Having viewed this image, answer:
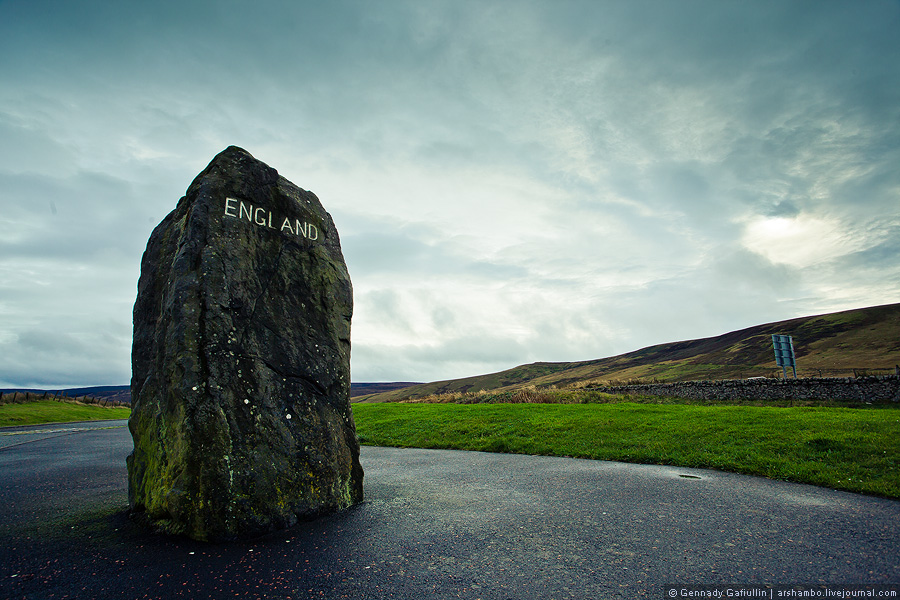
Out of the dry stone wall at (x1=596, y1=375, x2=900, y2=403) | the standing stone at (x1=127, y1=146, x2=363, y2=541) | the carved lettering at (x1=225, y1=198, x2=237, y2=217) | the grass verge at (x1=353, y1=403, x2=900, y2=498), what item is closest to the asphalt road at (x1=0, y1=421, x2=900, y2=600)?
the standing stone at (x1=127, y1=146, x2=363, y2=541)

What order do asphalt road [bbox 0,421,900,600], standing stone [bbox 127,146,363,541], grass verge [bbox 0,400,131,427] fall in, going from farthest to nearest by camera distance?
1. grass verge [bbox 0,400,131,427]
2. standing stone [bbox 127,146,363,541]
3. asphalt road [bbox 0,421,900,600]

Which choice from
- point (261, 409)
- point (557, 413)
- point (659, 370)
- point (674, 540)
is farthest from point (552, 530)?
point (659, 370)

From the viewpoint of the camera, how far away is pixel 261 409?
525 cm

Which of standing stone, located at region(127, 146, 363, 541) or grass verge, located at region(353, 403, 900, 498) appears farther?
grass verge, located at region(353, 403, 900, 498)

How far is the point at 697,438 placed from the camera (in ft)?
37.7

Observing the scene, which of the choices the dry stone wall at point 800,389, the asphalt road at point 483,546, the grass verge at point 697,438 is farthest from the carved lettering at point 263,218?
the dry stone wall at point 800,389

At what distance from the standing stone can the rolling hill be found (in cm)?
4624

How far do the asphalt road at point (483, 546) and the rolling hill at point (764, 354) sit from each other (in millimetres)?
44321

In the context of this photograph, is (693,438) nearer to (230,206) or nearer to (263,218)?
(263,218)

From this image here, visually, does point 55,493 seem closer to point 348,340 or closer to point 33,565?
point 33,565

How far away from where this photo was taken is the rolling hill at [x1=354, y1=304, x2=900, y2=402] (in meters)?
67.4

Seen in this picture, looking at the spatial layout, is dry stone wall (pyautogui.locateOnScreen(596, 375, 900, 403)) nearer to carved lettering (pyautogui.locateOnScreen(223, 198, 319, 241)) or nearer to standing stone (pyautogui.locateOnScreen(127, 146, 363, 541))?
standing stone (pyautogui.locateOnScreen(127, 146, 363, 541))

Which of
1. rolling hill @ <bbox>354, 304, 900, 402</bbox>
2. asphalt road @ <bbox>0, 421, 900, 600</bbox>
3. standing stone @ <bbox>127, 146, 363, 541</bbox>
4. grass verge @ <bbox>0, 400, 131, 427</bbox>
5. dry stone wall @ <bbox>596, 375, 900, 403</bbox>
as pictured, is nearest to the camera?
asphalt road @ <bbox>0, 421, 900, 600</bbox>

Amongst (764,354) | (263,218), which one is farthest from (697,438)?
(764,354)
